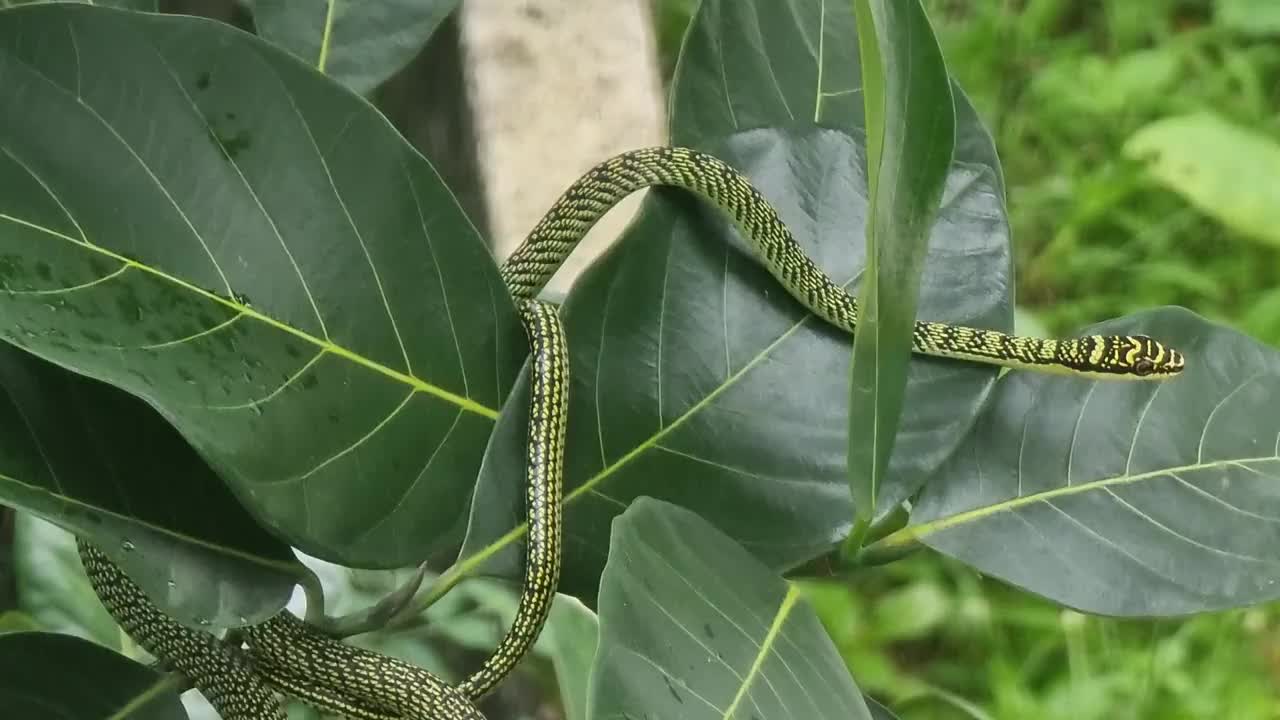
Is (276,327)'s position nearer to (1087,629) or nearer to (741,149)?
(741,149)

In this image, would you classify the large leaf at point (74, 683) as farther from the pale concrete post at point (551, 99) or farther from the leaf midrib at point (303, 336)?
the pale concrete post at point (551, 99)

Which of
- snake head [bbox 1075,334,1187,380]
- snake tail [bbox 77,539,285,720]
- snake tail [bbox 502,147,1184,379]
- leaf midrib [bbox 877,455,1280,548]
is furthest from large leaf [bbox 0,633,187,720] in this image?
snake head [bbox 1075,334,1187,380]

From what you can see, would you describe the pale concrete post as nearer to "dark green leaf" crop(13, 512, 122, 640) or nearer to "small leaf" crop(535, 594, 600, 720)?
"small leaf" crop(535, 594, 600, 720)

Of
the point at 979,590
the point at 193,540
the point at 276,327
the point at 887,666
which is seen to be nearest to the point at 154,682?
the point at 193,540

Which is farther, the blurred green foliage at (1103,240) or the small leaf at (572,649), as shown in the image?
the blurred green foliage at (1103,240)

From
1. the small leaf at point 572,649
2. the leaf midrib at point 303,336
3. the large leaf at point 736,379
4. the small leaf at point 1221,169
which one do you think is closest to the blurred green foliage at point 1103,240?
the small leaf at point 1221,169

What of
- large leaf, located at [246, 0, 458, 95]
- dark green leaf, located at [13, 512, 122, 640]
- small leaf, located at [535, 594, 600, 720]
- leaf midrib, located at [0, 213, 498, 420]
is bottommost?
small leaf, located at [535, 594, 600, 720]

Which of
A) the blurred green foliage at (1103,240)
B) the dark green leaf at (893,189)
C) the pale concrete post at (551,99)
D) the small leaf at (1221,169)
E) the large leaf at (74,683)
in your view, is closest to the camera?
the dark green leaf at (893,189)
